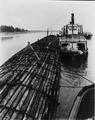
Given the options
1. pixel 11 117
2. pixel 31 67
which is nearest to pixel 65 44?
pixel 31 67

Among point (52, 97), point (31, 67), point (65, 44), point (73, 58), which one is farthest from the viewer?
point (65, 44)

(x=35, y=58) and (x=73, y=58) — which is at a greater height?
(x=35, y=58)

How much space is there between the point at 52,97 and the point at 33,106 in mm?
1223

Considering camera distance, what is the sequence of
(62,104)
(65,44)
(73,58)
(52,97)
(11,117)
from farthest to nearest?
(65,44)
(73,58)
(62,104)
(52,97)
(11,117)

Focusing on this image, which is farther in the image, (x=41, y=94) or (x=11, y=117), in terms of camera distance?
(x=41, y=94)

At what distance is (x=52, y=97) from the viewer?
18.5 ft

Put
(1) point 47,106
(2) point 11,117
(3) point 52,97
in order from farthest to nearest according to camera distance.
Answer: (3) point 52,97 < (1) point 47,106 < (2) point 11,117

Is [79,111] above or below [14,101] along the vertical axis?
below

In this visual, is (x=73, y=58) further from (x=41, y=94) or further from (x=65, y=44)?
(x=41, y=94)

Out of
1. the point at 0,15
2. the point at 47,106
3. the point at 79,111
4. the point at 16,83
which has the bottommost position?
the point at 79,111

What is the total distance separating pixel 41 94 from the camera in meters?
5.16

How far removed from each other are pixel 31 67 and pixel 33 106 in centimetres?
247

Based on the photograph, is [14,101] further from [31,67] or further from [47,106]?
[31,67]

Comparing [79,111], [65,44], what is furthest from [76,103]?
[65,44]
